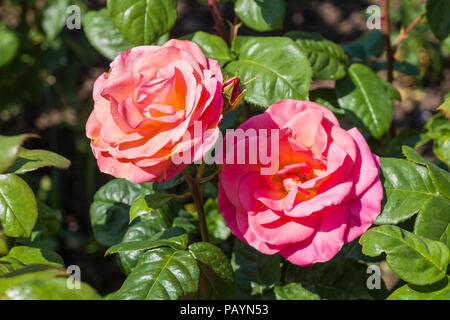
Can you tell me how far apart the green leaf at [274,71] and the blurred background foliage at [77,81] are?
2.65 ft

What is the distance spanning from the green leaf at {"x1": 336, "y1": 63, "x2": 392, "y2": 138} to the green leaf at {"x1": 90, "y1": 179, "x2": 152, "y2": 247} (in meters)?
0.51

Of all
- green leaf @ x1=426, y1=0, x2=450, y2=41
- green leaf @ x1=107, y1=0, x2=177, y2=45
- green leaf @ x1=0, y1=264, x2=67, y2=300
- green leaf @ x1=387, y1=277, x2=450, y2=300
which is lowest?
green leaf @ x1=387, y1=277, x2=450, y2=300

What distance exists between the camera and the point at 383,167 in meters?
0.89

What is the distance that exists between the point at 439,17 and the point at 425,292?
0.66m

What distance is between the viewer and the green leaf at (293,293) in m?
1.02

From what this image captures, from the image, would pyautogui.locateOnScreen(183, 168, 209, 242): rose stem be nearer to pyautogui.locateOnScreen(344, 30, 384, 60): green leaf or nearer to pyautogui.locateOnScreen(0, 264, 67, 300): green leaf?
pyautogui.locateOnScreen(0, 264, 67, 300): green leaf

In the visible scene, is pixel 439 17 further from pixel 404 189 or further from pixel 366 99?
pixel 404 189

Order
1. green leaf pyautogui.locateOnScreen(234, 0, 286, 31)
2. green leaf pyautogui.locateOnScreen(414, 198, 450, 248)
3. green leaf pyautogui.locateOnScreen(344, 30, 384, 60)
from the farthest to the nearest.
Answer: green leaf pyautogui.locateOnScreen(344, 30, 384, 60), green leaf pyautogui.locateOnScreen(234, 0, 286, 31), green leaf pyautogui.locateOnScreen(414, 198, 450, 248)

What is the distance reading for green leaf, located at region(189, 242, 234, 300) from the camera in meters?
0.87

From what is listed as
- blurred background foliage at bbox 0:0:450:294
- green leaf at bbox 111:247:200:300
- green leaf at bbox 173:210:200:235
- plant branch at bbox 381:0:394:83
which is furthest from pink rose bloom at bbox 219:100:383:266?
blurred background foliage at bbox 0:0:450:294

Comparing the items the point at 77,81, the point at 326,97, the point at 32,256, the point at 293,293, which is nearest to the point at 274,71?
the point at 326,97

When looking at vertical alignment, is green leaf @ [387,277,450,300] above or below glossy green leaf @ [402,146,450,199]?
below

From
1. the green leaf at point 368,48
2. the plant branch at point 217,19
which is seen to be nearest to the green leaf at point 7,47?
the plant branch at point 217,19

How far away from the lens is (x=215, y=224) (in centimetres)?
132
